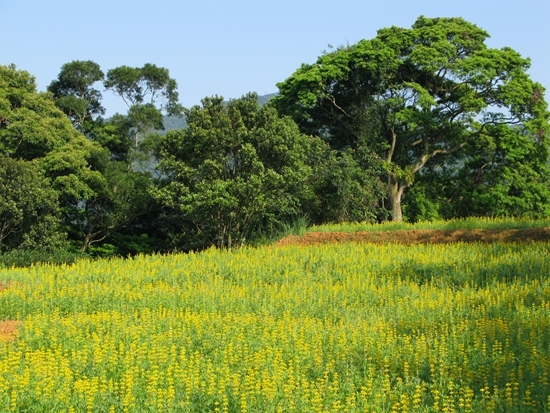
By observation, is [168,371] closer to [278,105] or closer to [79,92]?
[278,105]

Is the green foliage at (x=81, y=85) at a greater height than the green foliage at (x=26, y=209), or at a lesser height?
greater

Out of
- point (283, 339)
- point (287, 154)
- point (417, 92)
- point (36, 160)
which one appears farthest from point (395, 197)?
point (283, 339)

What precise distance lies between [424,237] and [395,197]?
9.87 m

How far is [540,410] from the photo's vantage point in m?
6.58

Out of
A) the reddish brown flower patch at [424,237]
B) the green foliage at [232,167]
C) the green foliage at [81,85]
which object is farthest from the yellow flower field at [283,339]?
the green foliage at [81,85]

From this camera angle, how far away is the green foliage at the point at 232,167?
2550 centimetres

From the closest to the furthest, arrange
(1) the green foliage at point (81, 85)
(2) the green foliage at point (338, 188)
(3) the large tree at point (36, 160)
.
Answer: (3) the large tree at point (36, 160)
(2) the green foliage at point (338, 188)
(1) the green foliage at point (81, 85)

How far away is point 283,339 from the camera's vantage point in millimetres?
9062

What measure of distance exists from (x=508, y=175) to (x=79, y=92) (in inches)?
915

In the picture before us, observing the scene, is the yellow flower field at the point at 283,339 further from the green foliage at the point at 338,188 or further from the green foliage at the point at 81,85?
the green foliage at the point at 81,85

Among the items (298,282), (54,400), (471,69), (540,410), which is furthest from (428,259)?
(471,69)

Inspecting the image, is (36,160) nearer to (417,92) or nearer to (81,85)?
(81,85)

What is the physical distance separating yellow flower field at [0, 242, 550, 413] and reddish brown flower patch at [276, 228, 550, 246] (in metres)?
5.59

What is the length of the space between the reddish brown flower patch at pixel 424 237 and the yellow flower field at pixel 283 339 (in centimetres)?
559
